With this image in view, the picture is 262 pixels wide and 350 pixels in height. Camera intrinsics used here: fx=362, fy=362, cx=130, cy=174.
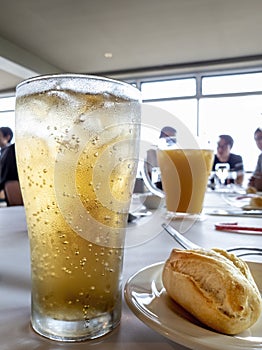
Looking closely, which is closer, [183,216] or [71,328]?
[71,328]

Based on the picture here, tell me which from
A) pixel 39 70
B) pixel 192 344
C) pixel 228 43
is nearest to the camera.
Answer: pixel 192 344

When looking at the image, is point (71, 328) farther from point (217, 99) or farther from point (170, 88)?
point (170, 88)

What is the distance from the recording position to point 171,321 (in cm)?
21

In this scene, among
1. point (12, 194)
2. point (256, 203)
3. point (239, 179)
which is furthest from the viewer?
point (239, 179)

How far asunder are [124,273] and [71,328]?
0.46 feet

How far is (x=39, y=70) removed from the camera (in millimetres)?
4945

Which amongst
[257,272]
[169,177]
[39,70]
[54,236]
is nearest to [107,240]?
[54,236]

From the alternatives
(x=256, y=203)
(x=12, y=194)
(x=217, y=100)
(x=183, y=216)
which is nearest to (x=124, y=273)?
(x=183, y=216)

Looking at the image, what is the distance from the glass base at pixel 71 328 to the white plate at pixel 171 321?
2 centimetres

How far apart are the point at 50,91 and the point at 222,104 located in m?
5.37

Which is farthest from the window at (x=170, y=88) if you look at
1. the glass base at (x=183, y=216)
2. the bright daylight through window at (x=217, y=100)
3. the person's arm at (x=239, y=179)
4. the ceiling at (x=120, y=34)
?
the glass base at (x=183, y=216)

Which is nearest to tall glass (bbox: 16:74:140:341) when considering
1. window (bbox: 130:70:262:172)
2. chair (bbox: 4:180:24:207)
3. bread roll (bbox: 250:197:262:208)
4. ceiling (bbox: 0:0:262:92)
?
bread roll (bbox: 250:197:262:208)

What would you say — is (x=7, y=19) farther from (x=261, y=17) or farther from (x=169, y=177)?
(x=169, y=177)

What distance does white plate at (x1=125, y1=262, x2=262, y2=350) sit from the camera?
19 cm
